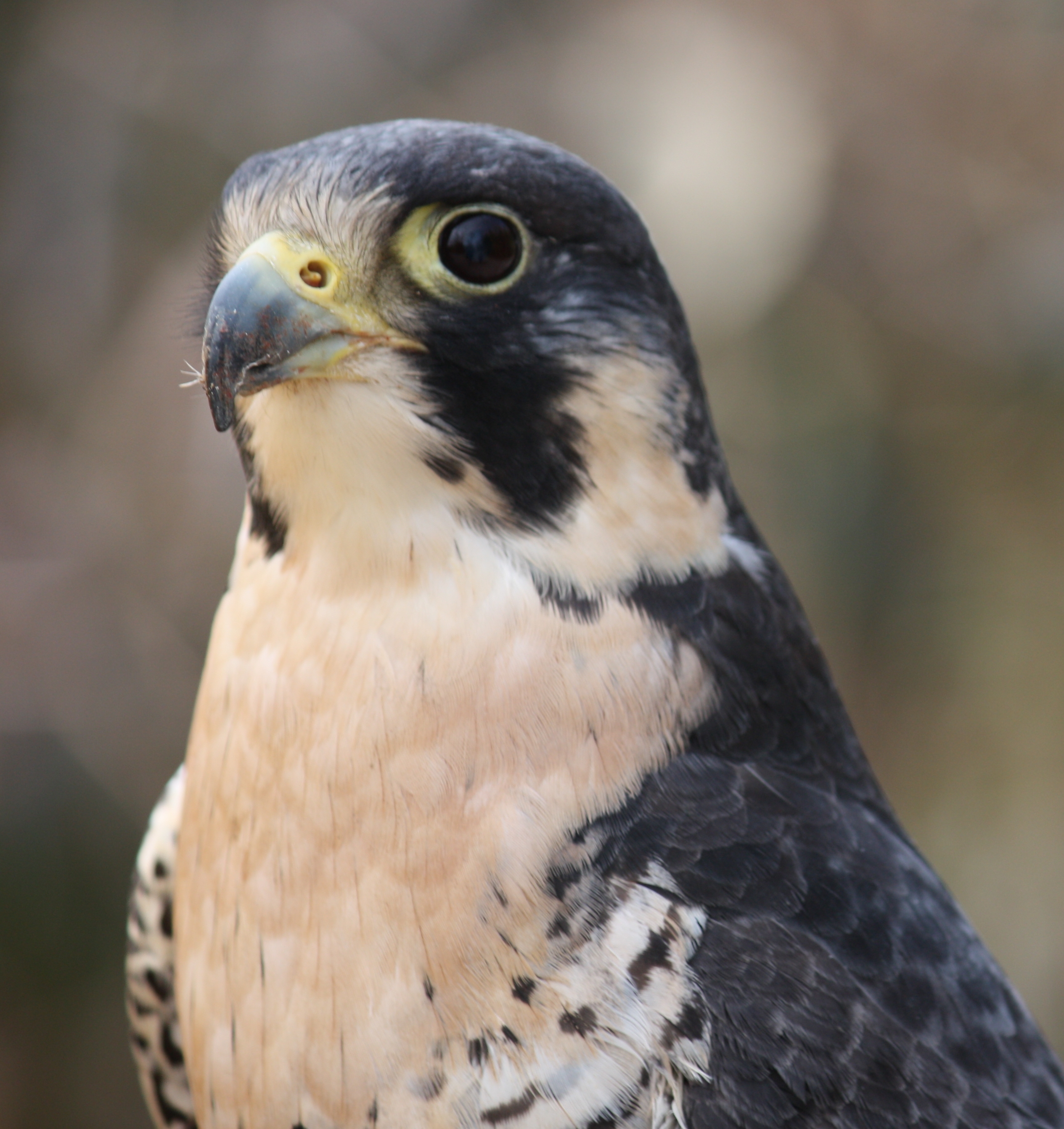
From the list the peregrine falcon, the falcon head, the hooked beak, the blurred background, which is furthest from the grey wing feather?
the blurred background

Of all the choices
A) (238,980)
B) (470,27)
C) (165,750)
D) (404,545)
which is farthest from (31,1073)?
(470,27)

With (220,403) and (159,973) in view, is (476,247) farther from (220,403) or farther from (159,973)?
(159,973)

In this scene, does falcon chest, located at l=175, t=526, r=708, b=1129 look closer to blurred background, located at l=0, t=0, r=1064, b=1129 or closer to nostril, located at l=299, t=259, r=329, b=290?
nostril, located at l=299, t=259, r=329, b=290

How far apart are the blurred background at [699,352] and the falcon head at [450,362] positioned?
10.6 ft

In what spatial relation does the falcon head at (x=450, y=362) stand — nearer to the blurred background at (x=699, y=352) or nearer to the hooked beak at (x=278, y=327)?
the hooked beak at (x=278, y=327)

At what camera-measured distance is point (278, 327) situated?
174 centimetres

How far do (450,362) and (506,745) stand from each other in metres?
0.54

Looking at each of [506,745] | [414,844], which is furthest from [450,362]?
[414,844]

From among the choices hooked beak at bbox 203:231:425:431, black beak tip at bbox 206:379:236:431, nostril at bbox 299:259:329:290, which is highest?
nostril at bbox 299:259:329:290

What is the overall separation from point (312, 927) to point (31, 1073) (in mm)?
3795

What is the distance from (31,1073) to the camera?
4.93 metres

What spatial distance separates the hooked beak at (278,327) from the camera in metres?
1.72

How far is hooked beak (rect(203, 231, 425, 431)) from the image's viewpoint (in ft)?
5.66

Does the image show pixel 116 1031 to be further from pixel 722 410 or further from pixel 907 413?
pixel 907 413
